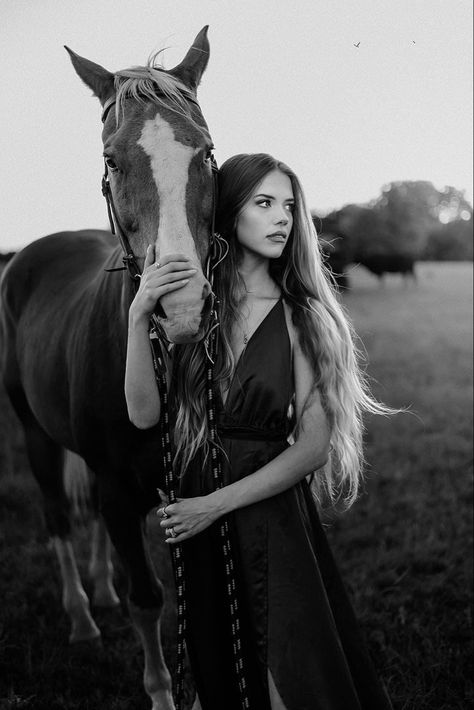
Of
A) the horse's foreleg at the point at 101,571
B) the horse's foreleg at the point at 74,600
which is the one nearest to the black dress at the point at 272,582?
the horse's foreleg at the point at 74,600

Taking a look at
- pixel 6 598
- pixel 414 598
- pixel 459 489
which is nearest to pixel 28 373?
pixel 6 598

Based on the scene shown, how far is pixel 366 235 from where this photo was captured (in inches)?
244

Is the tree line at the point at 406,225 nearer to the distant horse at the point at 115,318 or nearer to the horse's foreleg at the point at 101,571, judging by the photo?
the distant horse at the point at 115,318

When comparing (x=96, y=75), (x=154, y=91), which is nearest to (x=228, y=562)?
(x=154, y=91)

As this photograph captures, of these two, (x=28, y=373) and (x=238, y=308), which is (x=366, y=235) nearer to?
(x=28, y=373)

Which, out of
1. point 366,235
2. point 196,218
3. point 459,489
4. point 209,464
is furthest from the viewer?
point 366,235

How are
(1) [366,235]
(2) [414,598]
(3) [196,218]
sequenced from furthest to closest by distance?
(1) [366,235], (2) [414,598], (3) [196,218]

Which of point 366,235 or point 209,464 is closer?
point 209,464

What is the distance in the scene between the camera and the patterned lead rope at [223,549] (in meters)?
1.84

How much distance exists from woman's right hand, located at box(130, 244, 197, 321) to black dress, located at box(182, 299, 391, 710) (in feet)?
1.31

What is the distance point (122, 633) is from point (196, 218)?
251 centimetres

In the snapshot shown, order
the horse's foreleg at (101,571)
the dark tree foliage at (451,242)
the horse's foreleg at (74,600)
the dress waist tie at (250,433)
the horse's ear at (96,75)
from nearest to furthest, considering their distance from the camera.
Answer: the dress waist tie at (250,433) < the horse's ear at (96,75) < the horse's foreleg at (74,600) < the horse's foreleg at (101,571) < the dark tree foliage at (451,242)

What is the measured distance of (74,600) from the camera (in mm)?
3354

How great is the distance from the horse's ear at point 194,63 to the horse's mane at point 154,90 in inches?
5.4
